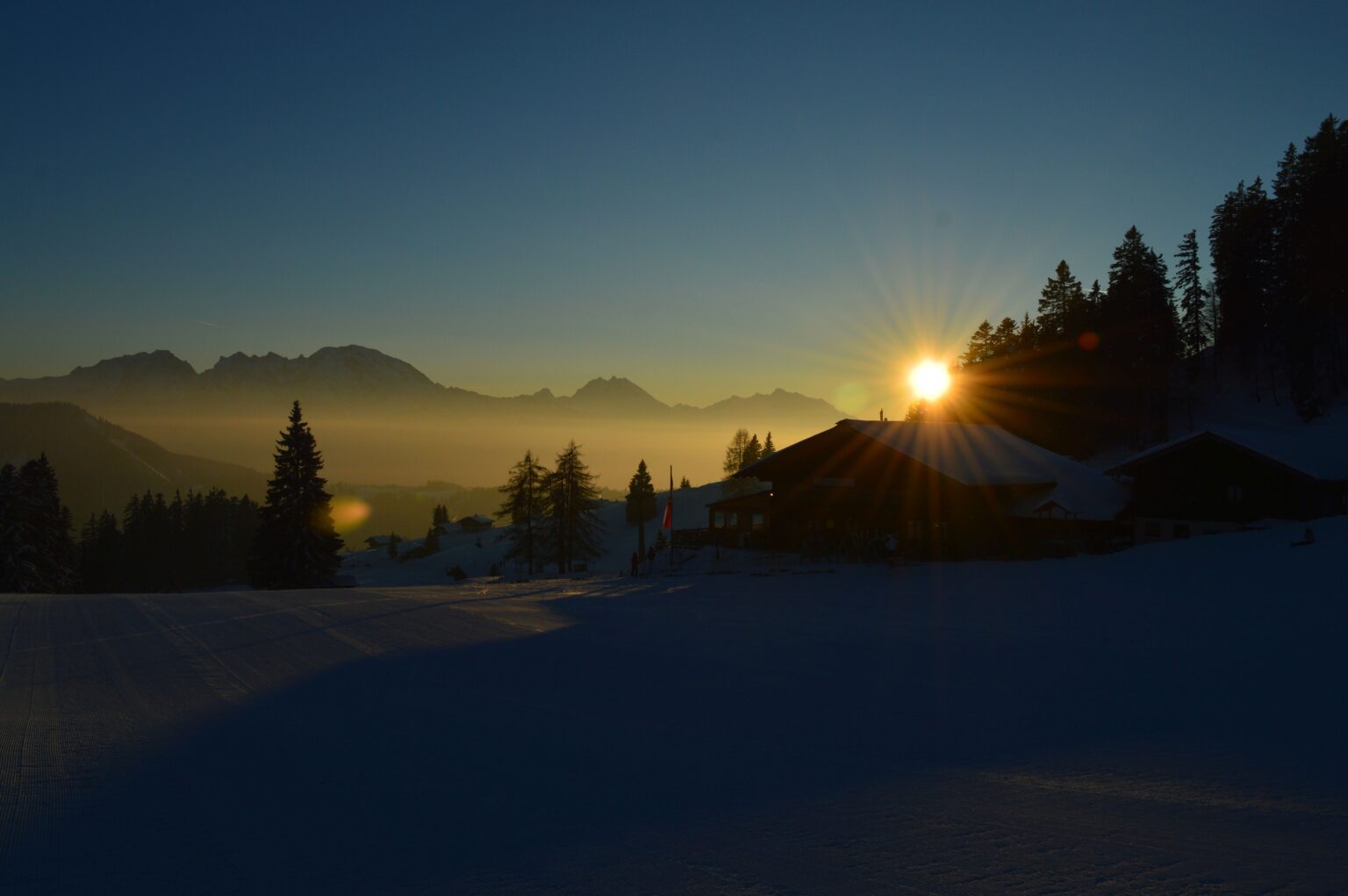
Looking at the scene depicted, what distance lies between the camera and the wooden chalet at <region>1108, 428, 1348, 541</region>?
32688 millimetres

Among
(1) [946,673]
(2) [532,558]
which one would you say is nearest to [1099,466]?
(2) [532,558]

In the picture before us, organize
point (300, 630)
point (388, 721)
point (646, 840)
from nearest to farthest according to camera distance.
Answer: point (646, 840) → point (388, 721) → point (300, 630)

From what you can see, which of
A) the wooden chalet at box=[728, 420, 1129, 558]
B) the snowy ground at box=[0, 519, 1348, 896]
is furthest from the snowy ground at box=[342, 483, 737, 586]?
the snowy ground at box=[0, 519, 1348, 896]

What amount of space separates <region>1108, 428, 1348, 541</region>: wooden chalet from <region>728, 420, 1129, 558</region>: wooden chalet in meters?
1.81

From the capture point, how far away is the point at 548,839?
20.0 ft

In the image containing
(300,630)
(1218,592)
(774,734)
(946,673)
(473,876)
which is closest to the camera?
(473,876)

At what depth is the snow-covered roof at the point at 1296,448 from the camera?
A: 32.5 m

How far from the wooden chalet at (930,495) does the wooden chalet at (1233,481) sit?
181 centimetres

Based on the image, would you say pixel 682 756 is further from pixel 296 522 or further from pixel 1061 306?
pixel 1061 306

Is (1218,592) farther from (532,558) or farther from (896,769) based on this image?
(532,558)

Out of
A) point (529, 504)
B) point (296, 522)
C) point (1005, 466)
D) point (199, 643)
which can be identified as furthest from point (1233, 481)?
point (296, 522)

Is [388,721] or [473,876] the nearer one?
[473,876]

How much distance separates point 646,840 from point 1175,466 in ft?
125

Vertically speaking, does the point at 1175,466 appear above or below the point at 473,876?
above
